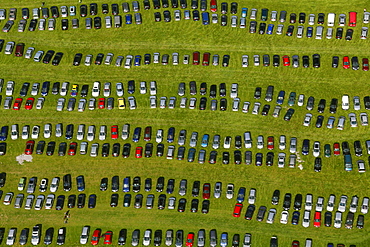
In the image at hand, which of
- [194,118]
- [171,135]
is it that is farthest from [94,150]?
[194,118]

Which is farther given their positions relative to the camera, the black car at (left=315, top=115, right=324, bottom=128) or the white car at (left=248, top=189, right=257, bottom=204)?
the black car at (left=315, top=115, right=324, bottom=128)

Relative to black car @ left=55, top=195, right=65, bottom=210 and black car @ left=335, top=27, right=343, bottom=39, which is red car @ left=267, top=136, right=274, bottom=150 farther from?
black car @ left=55, top=195, right=65, bottom=210

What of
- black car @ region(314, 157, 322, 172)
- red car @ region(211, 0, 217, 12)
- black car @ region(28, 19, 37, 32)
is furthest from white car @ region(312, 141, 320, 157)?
black car @ region(28, 19, 37, 32)

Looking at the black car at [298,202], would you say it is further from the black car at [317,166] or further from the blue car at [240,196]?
the blue car at [240,196]

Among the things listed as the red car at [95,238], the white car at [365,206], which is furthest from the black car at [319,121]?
the red car at [95,238]

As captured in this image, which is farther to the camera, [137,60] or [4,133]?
[137,60]

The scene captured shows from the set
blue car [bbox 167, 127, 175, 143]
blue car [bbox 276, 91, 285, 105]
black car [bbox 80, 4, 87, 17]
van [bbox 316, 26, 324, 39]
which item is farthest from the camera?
black car [bbox 80, 4, 87, 17]

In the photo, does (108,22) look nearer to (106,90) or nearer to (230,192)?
(106,90)

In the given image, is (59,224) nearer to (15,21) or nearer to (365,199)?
(15,21)

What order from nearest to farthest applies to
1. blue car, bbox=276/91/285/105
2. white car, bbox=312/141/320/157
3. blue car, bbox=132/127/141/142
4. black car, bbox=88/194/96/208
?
black car, bbox=88/194/96/208 < white car, bbox=312/141/320/157 < blue car, bbox=132/127/141/142 < blue car, bbox=276/91/285/105
